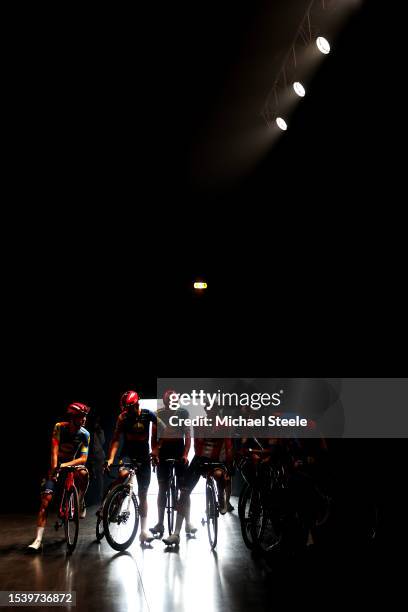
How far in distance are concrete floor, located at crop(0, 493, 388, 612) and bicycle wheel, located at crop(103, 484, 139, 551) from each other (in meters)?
0.15

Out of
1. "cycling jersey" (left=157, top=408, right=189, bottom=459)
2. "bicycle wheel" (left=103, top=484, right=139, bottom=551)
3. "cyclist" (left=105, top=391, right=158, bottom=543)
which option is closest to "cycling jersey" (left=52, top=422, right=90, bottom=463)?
"cyclist" (left=105, top=391, right=158, bottom=543)

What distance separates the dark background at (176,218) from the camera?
7.47 m

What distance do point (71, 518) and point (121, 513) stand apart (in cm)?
64

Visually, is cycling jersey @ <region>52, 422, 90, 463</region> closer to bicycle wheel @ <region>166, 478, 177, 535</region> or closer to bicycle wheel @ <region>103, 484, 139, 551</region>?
bicycle wheel @ <region>103, 484, 139, 551</region>

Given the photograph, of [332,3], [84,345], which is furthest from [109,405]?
[332,3]

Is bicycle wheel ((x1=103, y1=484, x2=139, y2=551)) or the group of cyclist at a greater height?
the group of cyclist

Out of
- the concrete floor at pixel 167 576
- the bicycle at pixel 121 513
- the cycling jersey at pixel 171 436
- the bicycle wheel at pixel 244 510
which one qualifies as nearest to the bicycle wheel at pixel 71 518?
the concrete floor at pixel 167 576

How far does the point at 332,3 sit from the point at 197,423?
5.28 m

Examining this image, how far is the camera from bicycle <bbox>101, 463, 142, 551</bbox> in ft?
24.7

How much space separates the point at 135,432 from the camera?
8.38 m

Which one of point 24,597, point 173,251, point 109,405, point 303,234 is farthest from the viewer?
point 173,251

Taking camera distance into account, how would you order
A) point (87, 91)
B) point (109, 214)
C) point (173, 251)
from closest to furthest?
1. point (87, 91)
2. point (109, 214)
3. point (173, 251)

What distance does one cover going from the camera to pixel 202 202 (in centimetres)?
1269

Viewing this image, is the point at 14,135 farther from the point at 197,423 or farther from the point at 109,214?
the point at 197,423
